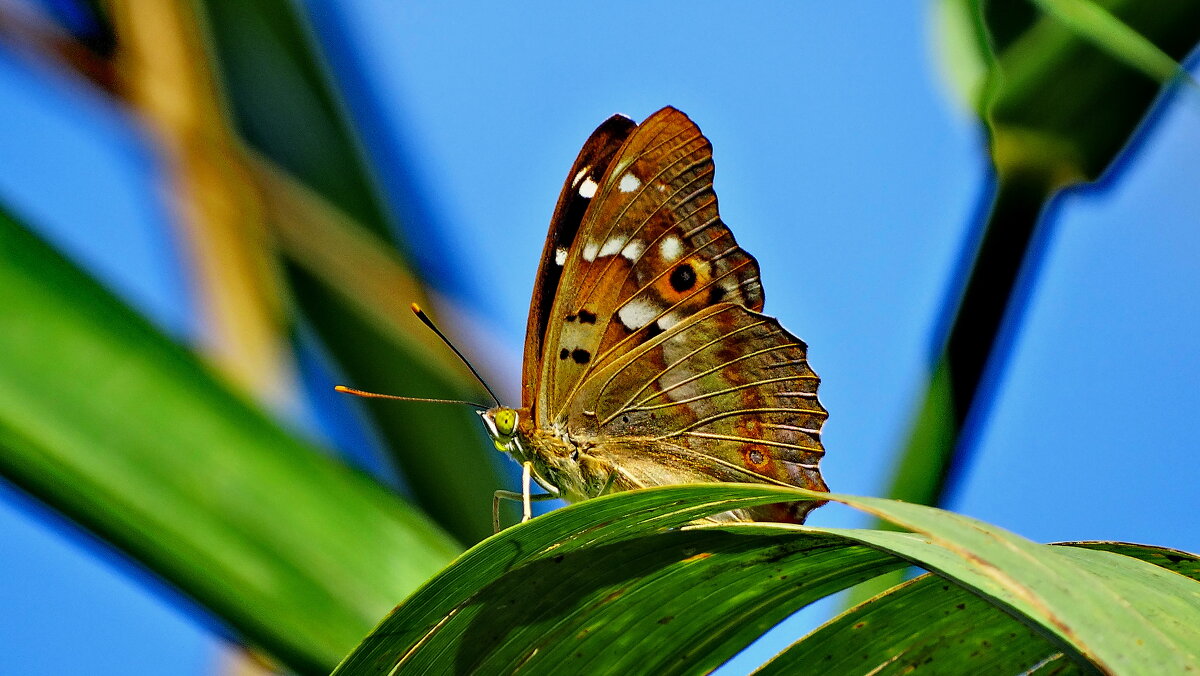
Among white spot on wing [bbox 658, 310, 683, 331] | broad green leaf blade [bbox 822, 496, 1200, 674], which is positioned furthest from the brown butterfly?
broad green leaf blade [bbox 822, 496, 1200, 674]

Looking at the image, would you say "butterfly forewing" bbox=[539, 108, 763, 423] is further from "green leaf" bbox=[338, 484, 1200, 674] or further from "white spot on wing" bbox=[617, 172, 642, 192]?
"green leaf" bbox=[338, 484, 1200, 674]

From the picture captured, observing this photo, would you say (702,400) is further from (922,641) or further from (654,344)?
(922,641)

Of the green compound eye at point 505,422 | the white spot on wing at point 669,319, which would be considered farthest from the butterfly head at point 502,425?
the white spot on wing at point 669,319

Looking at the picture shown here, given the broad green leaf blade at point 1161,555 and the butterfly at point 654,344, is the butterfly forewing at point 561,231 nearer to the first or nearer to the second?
the butterfly at point 654,344

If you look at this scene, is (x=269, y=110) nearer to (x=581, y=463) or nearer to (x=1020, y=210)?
(x=581, y=463)

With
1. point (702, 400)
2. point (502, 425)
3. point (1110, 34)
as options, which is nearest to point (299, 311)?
point (502, 425)

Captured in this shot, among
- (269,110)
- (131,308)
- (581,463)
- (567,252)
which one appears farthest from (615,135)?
(131,308)
